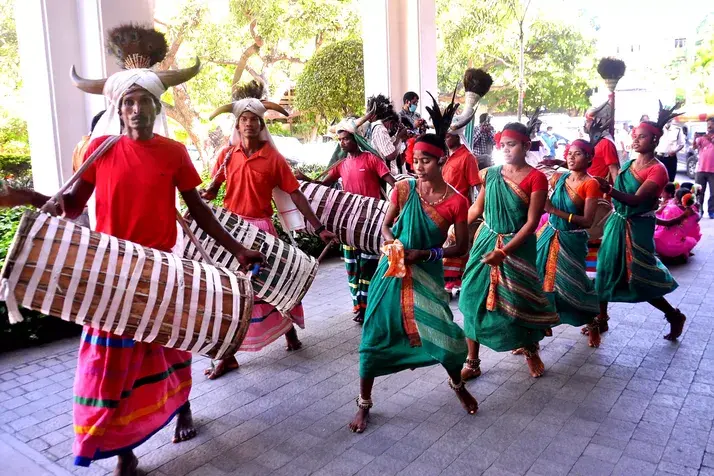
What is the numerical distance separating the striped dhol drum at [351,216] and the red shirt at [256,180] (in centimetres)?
62

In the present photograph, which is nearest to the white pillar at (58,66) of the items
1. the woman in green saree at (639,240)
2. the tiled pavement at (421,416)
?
the tiled pavement at (421,416)

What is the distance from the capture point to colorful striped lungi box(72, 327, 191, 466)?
9.92ft

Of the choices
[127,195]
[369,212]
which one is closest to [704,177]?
[369,212]

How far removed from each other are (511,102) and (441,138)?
2933 centimetres

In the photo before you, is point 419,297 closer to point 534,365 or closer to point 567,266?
point 534,365

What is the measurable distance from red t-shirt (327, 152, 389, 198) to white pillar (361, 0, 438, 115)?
5176 mm

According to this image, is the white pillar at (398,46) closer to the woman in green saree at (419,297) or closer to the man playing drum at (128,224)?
the woman in green saree at (419,297)

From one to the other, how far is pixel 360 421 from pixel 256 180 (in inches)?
77.8

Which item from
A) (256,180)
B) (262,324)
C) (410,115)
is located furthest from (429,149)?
(410,115)

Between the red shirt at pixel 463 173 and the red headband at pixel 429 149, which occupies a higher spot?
the red headband at pixel 429 149

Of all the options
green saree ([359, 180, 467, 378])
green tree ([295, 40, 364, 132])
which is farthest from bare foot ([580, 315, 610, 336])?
green tree ([295, 40, 364, 132])

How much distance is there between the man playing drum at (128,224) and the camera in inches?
120

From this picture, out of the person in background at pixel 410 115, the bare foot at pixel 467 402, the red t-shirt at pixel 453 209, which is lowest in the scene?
the bare foot at pixel 467 402

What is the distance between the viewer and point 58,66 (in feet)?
20.8
